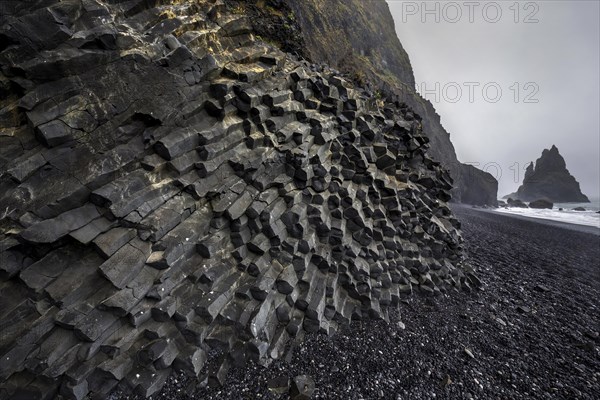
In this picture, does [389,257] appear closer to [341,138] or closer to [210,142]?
[341,138]

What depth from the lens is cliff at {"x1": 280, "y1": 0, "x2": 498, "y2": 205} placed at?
64.7ft

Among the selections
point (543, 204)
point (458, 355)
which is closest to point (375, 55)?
point (458, 355)

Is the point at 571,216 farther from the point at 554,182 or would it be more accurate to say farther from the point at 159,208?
the point at 554,182

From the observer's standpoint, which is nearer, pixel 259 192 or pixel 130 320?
pixel 130 320

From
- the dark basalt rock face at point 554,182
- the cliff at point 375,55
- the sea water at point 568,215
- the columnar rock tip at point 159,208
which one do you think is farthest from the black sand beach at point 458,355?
the dark basalt rock face at point 554,182

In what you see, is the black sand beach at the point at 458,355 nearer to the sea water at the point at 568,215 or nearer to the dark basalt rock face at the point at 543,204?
the sea water at the point at 568,215

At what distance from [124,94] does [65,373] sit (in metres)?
6.50

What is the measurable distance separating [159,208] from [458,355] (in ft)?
31.9

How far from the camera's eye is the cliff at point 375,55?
1973 centimetres

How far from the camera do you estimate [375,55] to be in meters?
48.3

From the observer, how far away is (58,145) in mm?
5938

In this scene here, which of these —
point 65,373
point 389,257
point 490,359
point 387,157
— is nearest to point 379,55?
point 387,157

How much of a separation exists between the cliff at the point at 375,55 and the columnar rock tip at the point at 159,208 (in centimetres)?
820

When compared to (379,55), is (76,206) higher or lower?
lower
